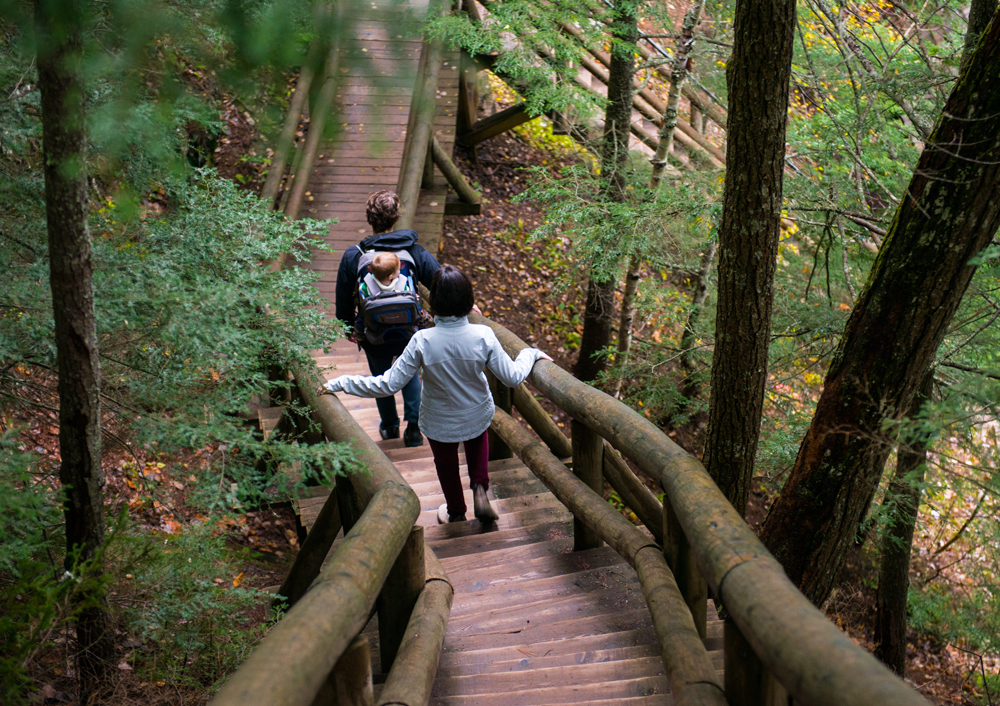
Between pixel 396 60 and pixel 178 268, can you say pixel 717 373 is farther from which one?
pixel 178 268

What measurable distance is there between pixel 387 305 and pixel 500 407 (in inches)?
50.4

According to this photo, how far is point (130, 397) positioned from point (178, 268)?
0.67 meters

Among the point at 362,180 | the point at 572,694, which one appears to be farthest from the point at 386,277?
the point at 362,180

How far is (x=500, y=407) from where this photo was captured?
5.55 m

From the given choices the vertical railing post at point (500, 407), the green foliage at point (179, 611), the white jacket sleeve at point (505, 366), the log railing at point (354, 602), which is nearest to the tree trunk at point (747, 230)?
the white jacket sleeve at point (505, 366)

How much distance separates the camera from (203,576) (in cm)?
378

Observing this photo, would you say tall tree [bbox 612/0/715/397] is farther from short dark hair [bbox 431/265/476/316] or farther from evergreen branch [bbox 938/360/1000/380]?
short dark hair [bbox 431/265/476/316]

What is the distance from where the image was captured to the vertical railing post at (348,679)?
2318 mm

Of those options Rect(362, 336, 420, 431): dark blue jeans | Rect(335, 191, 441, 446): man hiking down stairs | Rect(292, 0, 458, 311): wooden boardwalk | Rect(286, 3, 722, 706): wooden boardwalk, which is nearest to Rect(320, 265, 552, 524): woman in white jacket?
Rect(286, 3, 722, 706): wooden boardwalk

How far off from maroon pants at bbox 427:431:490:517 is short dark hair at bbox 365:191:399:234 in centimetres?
172

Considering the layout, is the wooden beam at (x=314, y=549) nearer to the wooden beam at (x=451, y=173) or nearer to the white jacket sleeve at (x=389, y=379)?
the white jacket sleeve at (x=389, y=379)

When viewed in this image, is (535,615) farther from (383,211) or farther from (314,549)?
(383,211)

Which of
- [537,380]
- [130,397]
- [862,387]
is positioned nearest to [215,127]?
[130,397]

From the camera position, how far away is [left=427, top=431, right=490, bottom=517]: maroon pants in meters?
4.32
